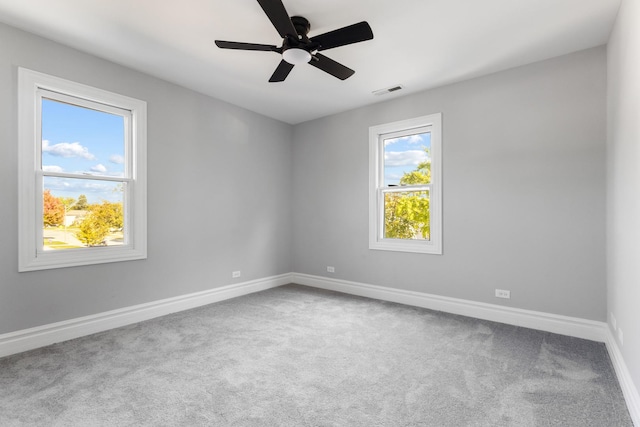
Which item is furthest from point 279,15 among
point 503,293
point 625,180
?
point 503,293

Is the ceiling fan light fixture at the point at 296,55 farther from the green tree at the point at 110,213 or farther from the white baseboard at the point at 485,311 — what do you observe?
the white baseboard at the point at 485,311

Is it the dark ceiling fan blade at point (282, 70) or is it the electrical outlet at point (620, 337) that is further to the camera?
the dark ceiling fan blade at point (282, 70)

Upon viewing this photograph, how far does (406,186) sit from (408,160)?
0.36 m

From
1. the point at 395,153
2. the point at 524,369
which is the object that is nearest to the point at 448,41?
the point at 395,153

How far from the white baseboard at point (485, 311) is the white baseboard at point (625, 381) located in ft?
0.85

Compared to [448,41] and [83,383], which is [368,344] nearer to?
[83,383]

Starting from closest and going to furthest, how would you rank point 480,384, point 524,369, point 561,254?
point 480,384, point 524,369, point 561,254

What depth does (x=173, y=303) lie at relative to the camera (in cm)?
386

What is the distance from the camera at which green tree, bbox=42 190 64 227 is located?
298 cm

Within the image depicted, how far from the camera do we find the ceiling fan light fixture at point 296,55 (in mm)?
2550

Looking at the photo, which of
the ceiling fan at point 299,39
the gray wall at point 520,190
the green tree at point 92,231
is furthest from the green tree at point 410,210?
the green tree at point 92,231

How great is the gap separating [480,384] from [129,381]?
2.45 metres

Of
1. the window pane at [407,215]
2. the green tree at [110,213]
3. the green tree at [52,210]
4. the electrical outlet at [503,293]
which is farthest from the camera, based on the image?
the window pane at [407,215]

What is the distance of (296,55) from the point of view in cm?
261
